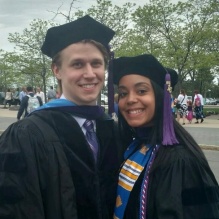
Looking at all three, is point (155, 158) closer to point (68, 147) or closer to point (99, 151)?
point (99, 151)

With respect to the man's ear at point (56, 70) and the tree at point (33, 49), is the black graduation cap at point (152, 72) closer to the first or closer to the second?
the man's ear at point (56, 70)

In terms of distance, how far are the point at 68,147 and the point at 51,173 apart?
195 mm

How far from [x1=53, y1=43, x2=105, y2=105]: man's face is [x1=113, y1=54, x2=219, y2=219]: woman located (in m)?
0.22

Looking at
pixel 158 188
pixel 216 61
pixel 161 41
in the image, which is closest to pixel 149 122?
pixel 158 188

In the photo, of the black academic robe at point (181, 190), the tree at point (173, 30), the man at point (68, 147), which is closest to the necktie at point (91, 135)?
the man at point (68, 147)

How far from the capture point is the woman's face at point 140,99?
221 cm

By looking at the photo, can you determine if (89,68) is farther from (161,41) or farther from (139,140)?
(161,41)

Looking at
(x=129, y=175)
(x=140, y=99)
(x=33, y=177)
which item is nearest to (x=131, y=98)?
(x=140, y=99)

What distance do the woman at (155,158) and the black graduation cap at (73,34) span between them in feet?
0.71

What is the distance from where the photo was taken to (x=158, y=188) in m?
1.91

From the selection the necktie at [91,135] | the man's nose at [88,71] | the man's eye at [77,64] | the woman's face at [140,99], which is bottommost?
the necktie at [91,135]

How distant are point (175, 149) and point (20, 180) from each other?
32.3 inches

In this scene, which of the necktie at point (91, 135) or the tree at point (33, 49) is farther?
the tree at point (33, 49)

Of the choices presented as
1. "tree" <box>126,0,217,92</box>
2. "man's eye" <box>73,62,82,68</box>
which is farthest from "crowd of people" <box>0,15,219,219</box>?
"tree" <box>126,0,217,92</box>
